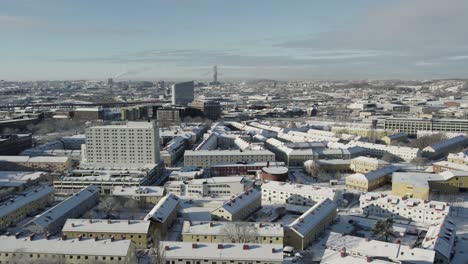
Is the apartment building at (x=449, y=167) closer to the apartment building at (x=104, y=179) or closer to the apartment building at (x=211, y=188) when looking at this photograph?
the apartment building at (x=211, y=188)

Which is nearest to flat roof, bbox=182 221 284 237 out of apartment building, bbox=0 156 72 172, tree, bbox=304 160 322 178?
tree, bbox=304 160 322 178

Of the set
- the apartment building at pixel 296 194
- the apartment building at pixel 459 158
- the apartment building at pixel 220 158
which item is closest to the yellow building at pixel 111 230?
the apartment building at pixel 296 194

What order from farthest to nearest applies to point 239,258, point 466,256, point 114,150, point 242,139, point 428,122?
point 428,122
point 242,139
point 114,150
point 466,256
point 239,258

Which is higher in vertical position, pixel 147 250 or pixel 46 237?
pixel 46 237

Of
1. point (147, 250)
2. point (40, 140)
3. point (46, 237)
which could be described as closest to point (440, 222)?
point (147, 250)

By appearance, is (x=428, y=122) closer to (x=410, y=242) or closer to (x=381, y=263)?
(x=410, y=242)

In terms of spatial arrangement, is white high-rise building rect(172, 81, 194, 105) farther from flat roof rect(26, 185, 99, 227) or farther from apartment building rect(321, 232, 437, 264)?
apartment building rect(321, 232, 437, 264)

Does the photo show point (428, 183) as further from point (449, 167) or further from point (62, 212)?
point (62, 212)
